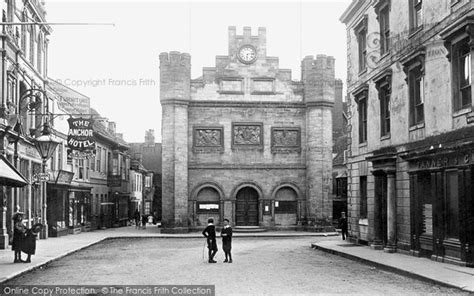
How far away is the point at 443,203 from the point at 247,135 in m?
22.6

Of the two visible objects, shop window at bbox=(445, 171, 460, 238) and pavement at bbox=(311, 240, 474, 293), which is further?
shop window at bbox=(445, 171, 460, 238)

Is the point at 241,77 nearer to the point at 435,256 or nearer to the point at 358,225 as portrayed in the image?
the point at 358,225

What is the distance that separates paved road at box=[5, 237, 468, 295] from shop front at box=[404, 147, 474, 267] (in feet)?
6.83

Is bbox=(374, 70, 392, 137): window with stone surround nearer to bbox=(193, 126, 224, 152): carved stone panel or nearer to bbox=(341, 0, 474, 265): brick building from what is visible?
bbox=(341, 0, 474, 265): brick building

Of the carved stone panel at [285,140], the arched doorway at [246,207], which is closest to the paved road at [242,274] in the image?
→ the arched doorway at [246,207]

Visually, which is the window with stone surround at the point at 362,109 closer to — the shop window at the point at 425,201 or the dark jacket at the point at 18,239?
the shop window at the point at 425,201

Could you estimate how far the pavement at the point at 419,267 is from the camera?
13.0 meters

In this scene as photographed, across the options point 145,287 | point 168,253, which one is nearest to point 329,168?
point 168,253

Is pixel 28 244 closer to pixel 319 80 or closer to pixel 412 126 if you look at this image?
pixel 412 126

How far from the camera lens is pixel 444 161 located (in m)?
16.7

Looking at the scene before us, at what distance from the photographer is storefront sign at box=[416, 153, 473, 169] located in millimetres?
15503

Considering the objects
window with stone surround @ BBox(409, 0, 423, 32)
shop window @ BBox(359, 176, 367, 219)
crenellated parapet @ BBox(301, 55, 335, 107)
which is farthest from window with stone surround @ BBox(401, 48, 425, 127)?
crenellated parapet @ BBox(301, 55, 335, 107)

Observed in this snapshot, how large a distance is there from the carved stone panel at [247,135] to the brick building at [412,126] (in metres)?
12.7

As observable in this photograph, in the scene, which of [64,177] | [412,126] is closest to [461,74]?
[412,126]
